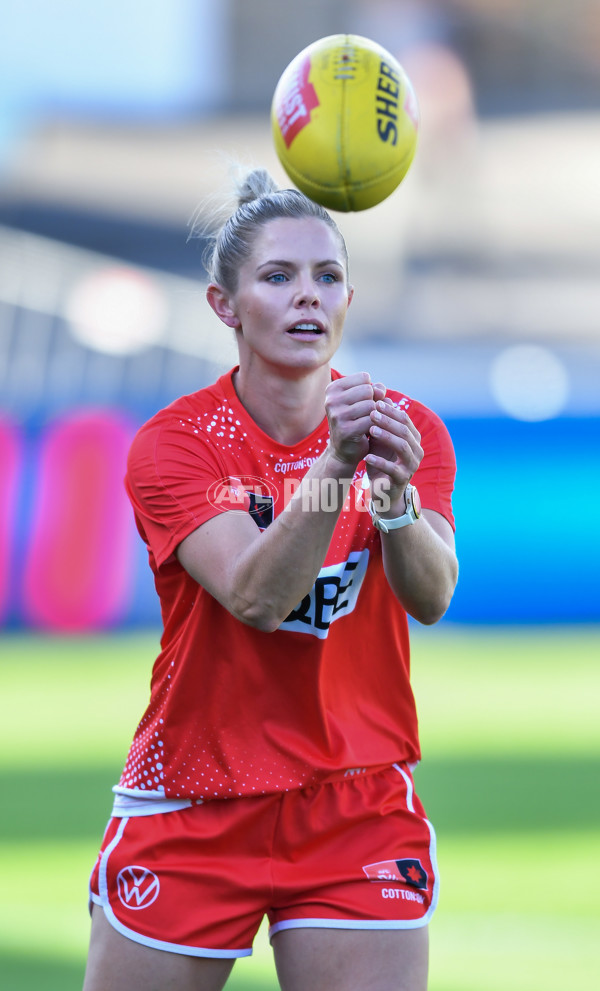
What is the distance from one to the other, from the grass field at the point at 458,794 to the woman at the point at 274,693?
64.8 inches

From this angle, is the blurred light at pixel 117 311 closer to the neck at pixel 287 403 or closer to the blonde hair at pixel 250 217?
the blonde hair at pixel 250 217

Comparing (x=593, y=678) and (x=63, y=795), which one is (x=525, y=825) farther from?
(x=593, y=678)

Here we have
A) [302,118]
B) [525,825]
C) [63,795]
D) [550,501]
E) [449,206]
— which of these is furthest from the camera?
[449,206]

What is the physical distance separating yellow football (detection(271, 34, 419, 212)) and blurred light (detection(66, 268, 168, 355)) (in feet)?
34.9

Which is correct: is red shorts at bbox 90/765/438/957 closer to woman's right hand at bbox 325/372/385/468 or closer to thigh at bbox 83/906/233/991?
thigh at bbox 83/906/233/991

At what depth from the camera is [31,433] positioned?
11.5 m

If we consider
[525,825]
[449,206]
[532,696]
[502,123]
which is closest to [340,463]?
[525,825]

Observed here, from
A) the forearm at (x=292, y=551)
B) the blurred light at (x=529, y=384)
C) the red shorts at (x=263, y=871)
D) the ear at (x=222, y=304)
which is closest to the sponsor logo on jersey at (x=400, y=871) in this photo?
the red shorts at (x=263, y=871)

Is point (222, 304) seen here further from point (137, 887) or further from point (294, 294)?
point (137, 887)

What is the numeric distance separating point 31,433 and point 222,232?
8362 mm

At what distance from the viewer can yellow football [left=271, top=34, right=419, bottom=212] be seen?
295cm

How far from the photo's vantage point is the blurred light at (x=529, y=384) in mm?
11578

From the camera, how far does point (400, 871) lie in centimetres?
307

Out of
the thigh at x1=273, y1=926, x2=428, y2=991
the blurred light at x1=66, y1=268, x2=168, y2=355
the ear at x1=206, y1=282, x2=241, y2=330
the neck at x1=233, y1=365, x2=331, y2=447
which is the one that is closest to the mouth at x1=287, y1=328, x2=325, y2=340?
the neck at x1=233, y1=365, x2=331, y2=447
